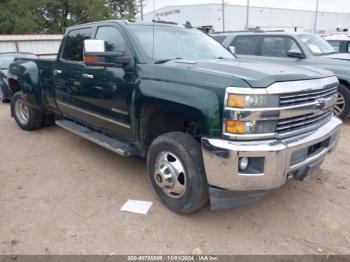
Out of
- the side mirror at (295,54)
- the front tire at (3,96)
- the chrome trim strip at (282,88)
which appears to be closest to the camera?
the chrome trim strip at (282,88)

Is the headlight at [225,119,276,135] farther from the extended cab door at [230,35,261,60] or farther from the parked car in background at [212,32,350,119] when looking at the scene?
the extended cab door at [230,35,261,60]

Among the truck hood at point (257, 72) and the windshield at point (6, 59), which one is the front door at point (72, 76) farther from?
the windshield at point (6, 59)

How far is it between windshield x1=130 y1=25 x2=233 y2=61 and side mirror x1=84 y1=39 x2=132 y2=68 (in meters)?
0.28

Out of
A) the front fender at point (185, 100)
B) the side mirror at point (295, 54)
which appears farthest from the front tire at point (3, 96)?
the side mirror at point (295, 54)

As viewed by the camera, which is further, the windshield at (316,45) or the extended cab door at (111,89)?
the windshield at (316,45)

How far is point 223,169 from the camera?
2635mm

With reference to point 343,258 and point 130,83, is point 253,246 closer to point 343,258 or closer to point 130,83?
point 343,258

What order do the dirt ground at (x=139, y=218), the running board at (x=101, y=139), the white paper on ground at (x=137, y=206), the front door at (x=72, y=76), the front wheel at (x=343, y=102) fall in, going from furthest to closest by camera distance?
the front wheel at (x=343, y=102) < the front door at (x=72, y=76) < the running board at (x=101, y=139) < the white paper on ground at (x=137, y=206) < the dirt ground at (x=139, y=218)

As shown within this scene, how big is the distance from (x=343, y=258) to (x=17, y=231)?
285 centimetres

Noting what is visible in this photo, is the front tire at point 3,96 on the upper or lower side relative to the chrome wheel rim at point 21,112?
lower

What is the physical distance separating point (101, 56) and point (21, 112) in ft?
12.1

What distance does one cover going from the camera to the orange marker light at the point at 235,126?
258 centimetres

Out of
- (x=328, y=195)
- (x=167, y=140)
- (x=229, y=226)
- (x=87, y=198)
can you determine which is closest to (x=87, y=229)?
(x=87, y=198)

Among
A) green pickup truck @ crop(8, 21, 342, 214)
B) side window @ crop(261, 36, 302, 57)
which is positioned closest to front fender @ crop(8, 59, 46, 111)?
green pickup truck @ crop(8, 21, 342, 214)
